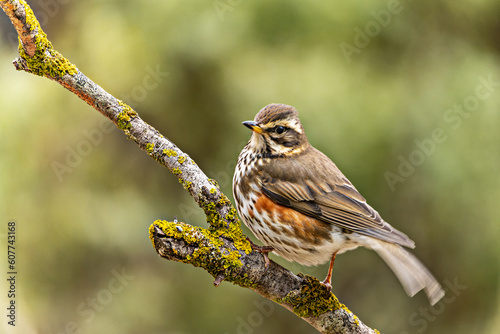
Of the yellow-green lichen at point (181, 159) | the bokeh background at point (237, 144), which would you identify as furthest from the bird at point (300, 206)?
the bokeh background at point (237, 144)

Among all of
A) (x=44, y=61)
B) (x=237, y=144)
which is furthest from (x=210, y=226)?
(x=237, y=144)

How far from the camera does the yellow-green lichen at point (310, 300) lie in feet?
10.0

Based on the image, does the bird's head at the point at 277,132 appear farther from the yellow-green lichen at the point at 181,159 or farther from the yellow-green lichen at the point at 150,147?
the yellow-green lichen at the point at 150,147

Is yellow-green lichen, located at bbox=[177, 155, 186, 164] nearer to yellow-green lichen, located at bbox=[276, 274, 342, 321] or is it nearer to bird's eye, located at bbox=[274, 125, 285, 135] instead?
bird's eye, located at bbox=[274, 125, 285, 135]

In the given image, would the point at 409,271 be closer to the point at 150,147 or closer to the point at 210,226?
the point at 210,226

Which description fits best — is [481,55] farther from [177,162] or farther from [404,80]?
[177,162]

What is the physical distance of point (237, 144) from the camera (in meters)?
5.23

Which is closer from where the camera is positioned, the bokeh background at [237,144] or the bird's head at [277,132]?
the bird's head at [277,132]

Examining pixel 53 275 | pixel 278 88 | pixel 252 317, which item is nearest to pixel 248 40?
pixel 278 88

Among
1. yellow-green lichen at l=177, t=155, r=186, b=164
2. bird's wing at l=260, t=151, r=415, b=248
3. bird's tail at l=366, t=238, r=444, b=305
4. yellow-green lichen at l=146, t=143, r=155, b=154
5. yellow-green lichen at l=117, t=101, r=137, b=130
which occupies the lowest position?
bird's tail at l=366, t=238, r=444, b=305

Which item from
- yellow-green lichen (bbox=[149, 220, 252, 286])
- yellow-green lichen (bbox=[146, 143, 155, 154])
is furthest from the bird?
yellow-green lichen (bbox=[146, 143, 155, 154])

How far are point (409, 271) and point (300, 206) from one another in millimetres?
836

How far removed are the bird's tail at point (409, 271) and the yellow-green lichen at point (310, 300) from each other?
1.51 feet

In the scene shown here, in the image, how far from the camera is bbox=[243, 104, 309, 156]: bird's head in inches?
144
